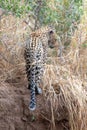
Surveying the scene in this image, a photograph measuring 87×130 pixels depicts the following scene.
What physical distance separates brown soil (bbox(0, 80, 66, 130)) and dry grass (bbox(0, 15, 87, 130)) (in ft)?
0.44

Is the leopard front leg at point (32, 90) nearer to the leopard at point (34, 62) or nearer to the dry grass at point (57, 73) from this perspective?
the leopard at point (34, 62)

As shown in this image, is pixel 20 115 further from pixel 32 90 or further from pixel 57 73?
pixel 57 73

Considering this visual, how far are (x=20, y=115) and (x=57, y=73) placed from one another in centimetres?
75

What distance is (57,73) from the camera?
5574 mm

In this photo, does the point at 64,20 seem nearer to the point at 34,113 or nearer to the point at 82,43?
the point at 82,43

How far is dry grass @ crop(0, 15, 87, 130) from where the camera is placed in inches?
207

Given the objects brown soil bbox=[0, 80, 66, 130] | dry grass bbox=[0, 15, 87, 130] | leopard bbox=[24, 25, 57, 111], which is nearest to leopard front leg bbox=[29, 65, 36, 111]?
leopard bbox=[24, 25, 57, 111]

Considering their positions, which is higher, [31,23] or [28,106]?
[31,23]

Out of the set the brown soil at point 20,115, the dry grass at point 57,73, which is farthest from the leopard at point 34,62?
the dry grass at point 57,73

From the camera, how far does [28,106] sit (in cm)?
525

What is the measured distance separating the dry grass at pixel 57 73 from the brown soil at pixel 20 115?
133 mm

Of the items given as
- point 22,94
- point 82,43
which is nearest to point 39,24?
point 82,43

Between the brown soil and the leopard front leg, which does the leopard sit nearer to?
the leopard front leg

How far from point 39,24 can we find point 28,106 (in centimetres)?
154
